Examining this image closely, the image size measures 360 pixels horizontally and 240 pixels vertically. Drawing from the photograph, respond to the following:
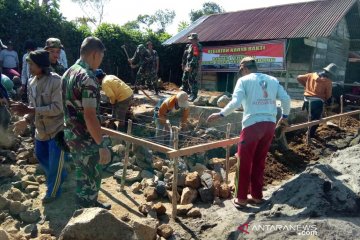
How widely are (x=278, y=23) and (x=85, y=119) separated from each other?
12.5 meters

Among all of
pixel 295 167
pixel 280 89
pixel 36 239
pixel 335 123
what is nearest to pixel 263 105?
pixel 280 89

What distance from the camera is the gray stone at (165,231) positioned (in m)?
3.63

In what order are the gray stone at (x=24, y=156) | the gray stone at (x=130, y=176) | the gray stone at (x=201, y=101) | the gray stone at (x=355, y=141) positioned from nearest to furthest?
the gray stone at (x=130, y=176) → the gray stone at (x=24, y=156) → the gray stone at (x=355, y=141) → the gray stone at (x=201, y=101)

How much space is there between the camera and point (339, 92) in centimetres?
1204

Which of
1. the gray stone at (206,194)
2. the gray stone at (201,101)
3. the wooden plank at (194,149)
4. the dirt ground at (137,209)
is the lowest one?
the dirt ground at (137,209)

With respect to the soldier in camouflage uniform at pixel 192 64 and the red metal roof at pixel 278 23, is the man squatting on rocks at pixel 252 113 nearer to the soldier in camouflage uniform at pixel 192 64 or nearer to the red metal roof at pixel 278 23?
the soldier in camouflage uniform at pixel 192 64

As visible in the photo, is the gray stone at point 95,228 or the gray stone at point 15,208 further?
the gray stone at point 15,208

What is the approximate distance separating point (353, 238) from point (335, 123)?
7.03m

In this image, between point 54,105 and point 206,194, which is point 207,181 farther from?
point 54,105

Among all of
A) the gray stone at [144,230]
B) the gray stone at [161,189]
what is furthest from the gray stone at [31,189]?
the gray stone at [144,230]

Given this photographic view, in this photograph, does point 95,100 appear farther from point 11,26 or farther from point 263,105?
point 11,26

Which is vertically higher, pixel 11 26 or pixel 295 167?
pixel 11 26

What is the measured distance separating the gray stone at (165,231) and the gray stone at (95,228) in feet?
2.67

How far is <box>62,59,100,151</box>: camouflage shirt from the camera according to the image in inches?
121
